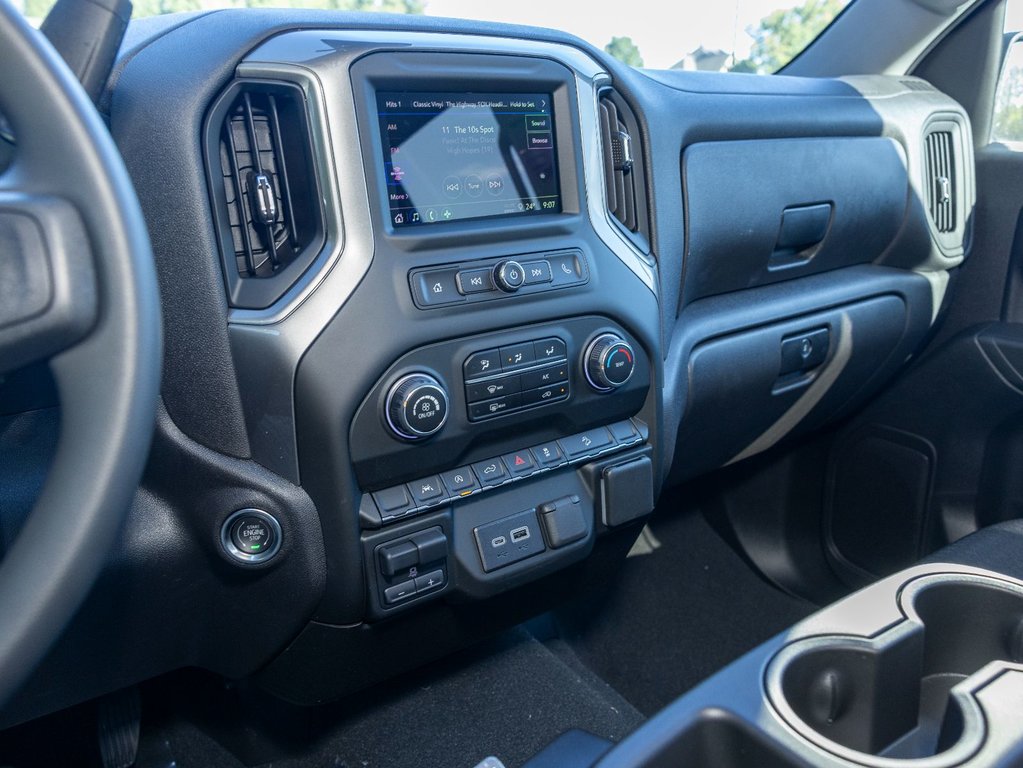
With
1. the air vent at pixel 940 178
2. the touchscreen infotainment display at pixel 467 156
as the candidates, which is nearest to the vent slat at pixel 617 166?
the touchscreen infotainment display at pixel 467 156

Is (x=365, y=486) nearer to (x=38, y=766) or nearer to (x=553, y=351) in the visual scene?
(x=553, y=351)

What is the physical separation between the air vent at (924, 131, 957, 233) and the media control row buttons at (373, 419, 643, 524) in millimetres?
971

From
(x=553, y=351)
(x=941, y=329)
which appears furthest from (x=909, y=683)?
(x=941, y=329)

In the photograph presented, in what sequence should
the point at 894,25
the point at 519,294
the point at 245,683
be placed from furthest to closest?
the point at 894,25, the point at 245,683, the point at 519,294

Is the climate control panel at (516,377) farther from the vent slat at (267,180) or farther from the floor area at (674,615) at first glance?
the floor area at (674,615)

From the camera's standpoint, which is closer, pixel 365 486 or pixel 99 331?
pixel 99 331

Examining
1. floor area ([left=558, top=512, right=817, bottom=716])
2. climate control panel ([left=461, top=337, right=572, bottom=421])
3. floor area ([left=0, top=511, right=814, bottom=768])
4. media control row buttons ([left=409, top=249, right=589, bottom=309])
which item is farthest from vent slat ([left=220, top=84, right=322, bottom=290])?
floor area ([left=558, top=512, right=817, bottom=716])

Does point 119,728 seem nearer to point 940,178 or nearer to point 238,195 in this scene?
point 238,195

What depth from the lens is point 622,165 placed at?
1284 millimetres

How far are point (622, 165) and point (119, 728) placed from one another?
1.12 m

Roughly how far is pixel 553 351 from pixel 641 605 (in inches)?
42.3

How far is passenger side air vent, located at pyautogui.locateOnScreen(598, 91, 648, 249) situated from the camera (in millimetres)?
1271

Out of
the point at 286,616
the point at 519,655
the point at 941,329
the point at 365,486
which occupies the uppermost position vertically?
the point at 365,486

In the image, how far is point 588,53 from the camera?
1253mm
